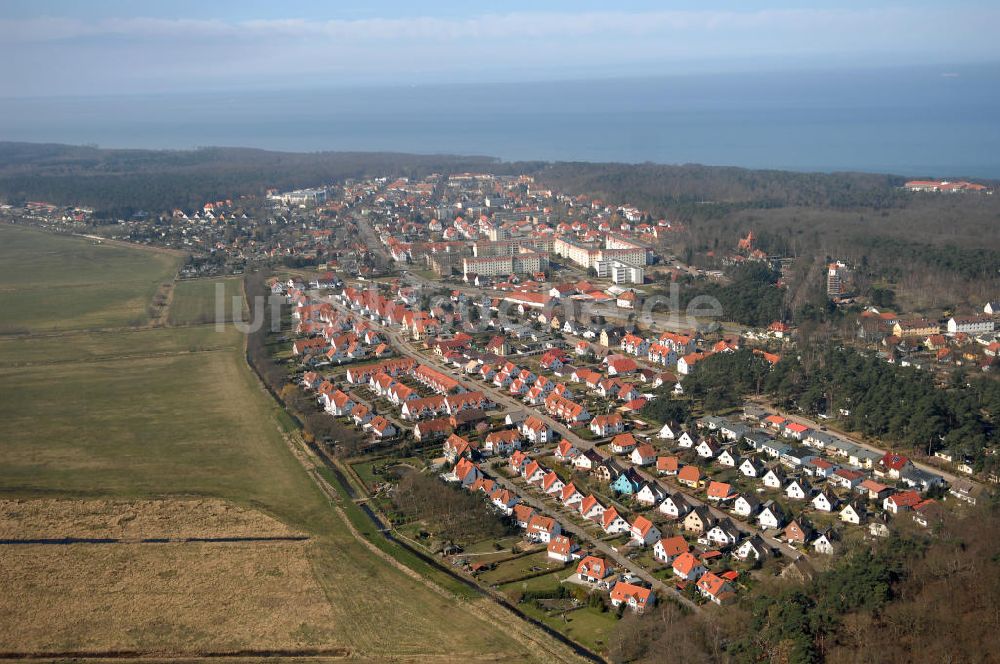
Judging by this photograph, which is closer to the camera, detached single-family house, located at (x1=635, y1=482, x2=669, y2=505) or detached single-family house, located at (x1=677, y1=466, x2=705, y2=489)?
detached single-family house, located at (x1=635, y1=482, x2=669, y2=505)

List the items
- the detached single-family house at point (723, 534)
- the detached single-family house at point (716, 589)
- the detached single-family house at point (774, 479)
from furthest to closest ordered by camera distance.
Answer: the detached single-family house at point (774, 479)
the detached single-family house at point (723, 534)
the detached single-family house at point (716, 589)

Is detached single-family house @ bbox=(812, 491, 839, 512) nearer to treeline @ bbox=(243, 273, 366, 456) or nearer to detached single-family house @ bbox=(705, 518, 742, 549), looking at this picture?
detached single-family house @ bbox=(705, 518, 742, 549)

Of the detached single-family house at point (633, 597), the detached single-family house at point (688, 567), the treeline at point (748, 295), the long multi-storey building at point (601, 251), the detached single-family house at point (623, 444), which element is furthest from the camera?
the long multi-storey building at point (601, 251)

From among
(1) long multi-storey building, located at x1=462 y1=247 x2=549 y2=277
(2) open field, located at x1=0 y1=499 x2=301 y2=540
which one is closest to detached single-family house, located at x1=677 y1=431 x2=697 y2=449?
(2) open field, located at x1=0 y1=499 x2=301 y2=540

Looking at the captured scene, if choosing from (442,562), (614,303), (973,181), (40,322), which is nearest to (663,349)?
(614,303)

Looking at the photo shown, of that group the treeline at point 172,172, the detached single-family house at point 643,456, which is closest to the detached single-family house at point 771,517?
the detached single-family house at point 643,456

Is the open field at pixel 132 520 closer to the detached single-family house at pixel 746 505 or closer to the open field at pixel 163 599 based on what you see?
the open field at pixel 163 599

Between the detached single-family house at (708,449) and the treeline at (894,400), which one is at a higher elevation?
the treeline at (894,400)
